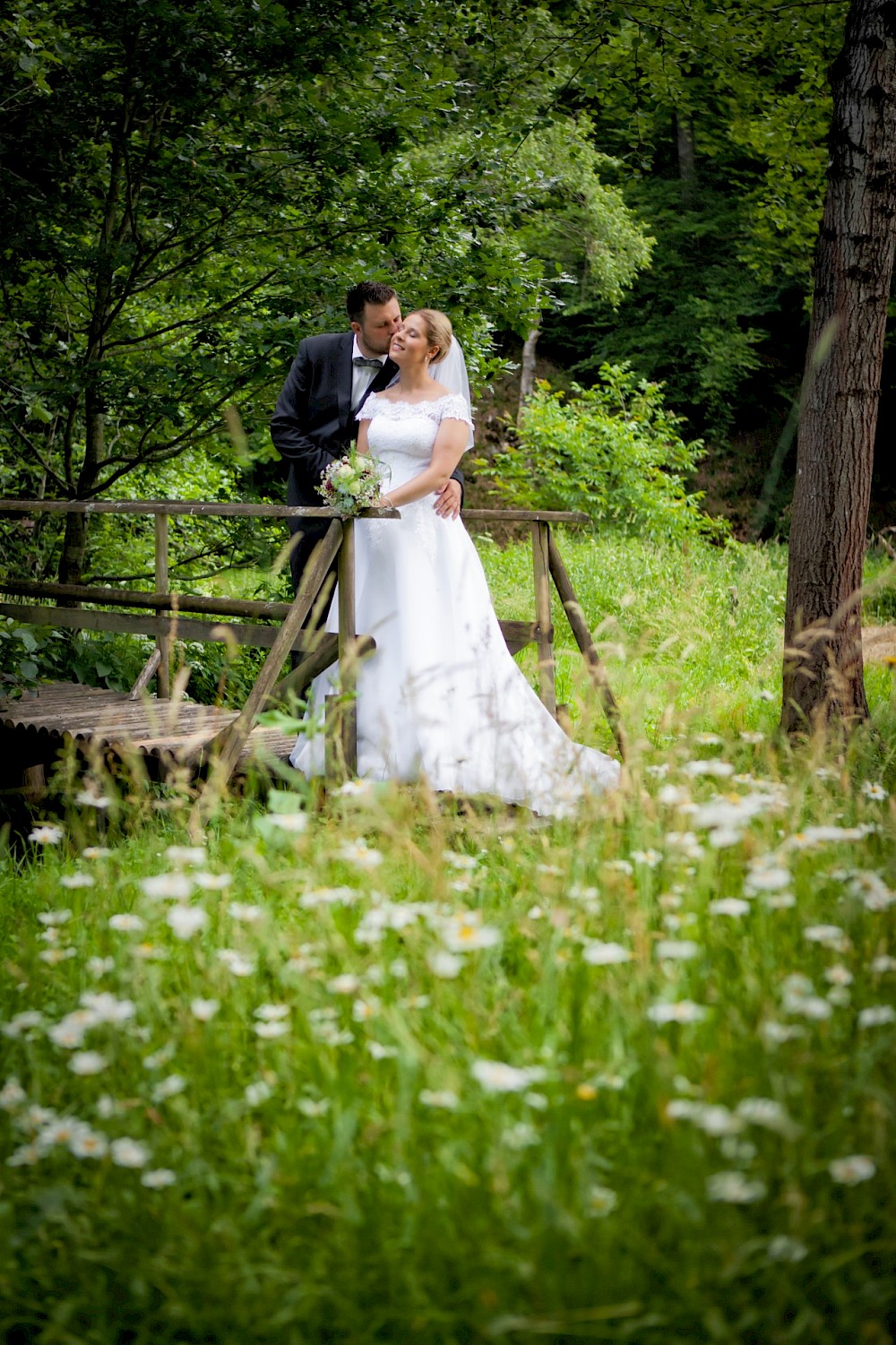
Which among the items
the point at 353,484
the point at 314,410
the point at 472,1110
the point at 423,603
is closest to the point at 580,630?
the point at 423,603

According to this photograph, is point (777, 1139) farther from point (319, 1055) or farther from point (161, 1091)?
point (161, 1091)

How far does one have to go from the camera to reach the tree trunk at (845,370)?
4.93 metres

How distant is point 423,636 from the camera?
496cm

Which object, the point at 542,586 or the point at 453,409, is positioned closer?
the point at 453,409

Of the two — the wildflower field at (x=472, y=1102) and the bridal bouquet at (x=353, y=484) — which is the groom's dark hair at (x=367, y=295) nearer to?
the bridal bouquet at (x=353, y=484)

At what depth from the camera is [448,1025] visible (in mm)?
2221

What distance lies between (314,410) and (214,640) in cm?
146

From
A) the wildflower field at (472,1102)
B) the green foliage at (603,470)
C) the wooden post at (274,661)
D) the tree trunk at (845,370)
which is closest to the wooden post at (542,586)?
the tree trunk at (845,370)

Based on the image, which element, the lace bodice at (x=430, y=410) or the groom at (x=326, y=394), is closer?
the lace bodice at (x=430, y=410)

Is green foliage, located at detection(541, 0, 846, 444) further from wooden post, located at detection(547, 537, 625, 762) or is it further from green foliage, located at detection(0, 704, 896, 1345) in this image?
green foliage, located at detection(0, 704, 896, 1345)

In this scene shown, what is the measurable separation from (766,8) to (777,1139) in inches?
248

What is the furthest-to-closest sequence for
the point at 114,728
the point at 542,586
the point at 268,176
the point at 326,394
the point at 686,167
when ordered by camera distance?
the point at 686,167 → the point at 268,176 → the point at 542,586 → the point at 326,394 → the point at 114,728

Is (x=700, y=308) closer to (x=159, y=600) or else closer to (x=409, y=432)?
(x=409, y=432)

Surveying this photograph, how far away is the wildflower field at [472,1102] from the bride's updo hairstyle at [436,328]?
2449mm
